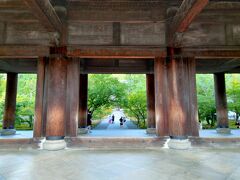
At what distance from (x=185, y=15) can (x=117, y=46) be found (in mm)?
2541

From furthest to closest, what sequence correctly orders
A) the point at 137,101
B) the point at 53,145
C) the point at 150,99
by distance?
the point at 137,101 < the point at 150,99 < the point at 53,145

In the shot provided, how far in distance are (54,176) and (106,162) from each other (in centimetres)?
142

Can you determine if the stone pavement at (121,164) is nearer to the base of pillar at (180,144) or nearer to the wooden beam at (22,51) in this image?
the base of pillar at (180,144)

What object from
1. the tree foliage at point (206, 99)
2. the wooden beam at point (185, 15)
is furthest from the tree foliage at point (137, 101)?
the wooden beam at point (185, 15)

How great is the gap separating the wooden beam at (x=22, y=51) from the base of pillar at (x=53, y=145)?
3.10 metres

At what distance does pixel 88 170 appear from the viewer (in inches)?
161

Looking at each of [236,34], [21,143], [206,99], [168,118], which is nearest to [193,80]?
[168,118]

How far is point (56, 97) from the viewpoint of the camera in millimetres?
6207

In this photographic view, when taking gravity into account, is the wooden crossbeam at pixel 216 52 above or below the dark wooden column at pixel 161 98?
above

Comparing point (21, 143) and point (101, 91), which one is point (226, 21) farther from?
point (101, 91)

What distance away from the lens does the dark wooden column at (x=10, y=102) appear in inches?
402

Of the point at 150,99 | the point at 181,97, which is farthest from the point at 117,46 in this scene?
the point at 150,99

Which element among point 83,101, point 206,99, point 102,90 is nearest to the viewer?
point 83,101

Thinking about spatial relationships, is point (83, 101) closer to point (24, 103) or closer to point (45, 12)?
point (24, 103)
